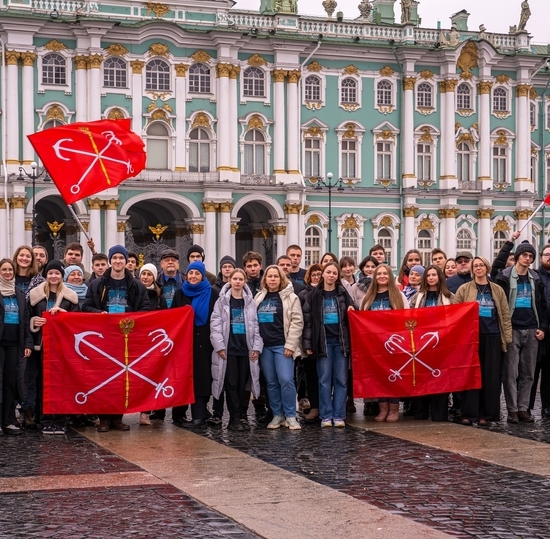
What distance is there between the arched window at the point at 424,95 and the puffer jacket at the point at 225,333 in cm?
4109

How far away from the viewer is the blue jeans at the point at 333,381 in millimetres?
13812

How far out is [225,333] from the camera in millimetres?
13789

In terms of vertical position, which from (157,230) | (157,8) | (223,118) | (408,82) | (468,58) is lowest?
(157,230)

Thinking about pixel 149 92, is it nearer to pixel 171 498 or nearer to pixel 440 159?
pixel 440 159

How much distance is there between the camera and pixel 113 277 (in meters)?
13.7

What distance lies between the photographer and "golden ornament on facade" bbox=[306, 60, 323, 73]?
5131 centimetres

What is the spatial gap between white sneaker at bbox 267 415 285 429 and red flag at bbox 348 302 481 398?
41.9 inches

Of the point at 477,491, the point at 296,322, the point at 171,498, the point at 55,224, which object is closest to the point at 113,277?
the point at 296,322

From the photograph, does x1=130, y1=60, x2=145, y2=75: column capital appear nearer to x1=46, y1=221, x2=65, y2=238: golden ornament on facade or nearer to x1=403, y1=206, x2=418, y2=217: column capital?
x1=46, y1=221, x2=65, y2=238: golden ornament on facade

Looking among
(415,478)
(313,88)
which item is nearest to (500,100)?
(313,88)

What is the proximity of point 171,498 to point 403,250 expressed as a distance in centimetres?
4438

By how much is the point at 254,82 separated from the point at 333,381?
123ft

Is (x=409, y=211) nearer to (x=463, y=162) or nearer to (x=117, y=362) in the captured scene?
(x=463, y=162)

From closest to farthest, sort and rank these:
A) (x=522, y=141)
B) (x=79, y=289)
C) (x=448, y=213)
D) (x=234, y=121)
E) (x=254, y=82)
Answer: (x=79, y=289) < (x=234, y=121) < (x=254, y=82) < (x=448, y=213) < (x=522, y=141)
